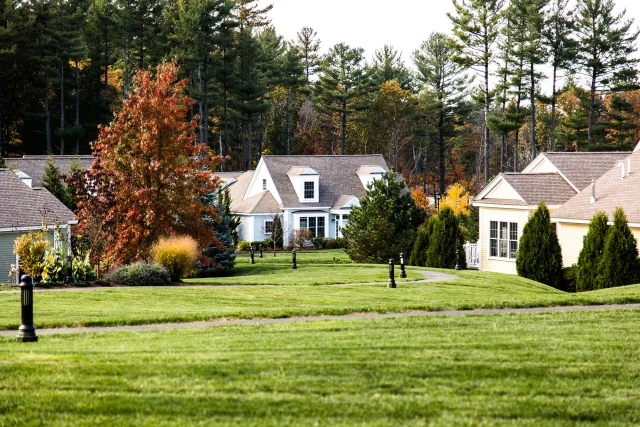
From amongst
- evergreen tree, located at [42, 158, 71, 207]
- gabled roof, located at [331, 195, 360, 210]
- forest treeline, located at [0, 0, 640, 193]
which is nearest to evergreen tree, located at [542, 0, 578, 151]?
forest treeline, located at [0, 0, 640, 193]

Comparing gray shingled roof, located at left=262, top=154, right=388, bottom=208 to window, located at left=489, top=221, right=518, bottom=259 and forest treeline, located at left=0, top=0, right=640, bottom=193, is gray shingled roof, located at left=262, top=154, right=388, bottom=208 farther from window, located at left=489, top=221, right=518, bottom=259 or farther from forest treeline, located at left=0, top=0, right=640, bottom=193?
window, located at left=489, top=221, right=518, bottom=259

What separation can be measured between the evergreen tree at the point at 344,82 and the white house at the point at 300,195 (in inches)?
855

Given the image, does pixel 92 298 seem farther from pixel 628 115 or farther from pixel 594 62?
pixel 628 115

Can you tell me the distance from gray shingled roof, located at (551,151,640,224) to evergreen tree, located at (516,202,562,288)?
1386mm

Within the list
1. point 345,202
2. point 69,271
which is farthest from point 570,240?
point 345,202

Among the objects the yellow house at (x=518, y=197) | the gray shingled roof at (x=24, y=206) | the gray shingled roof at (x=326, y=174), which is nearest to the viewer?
the gray shingled roof at (x=24, y=206)

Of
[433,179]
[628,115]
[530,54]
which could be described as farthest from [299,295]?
[433,179]

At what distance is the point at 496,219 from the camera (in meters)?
39.1

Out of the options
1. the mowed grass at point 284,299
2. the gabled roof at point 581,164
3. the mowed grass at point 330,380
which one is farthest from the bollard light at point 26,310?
the gabled roof at point 581,164

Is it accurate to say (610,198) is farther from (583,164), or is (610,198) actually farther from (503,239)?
(583,164)

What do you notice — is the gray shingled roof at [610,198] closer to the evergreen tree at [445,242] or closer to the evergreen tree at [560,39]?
the evergreen tree at [445,242]

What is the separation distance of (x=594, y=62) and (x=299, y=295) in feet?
178

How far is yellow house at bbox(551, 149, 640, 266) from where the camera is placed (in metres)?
33.5

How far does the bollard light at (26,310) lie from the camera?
12234 mm
